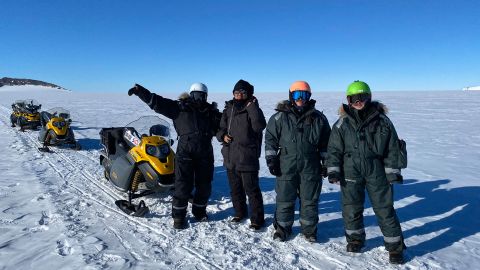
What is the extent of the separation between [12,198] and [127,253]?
121 inches

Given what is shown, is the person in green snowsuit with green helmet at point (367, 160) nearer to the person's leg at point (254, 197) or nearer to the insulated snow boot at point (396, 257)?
the insulated snow boot at point (396, 257)

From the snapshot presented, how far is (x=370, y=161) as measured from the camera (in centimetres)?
384

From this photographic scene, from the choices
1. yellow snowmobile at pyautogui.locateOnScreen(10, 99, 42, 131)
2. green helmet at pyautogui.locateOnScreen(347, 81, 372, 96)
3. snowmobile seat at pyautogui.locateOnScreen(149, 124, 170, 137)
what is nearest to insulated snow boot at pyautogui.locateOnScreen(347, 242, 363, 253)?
green helmet at pyautogui.locateOnScreen(347, 81, 372, 96)

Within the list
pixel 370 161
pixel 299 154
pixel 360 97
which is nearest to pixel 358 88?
pixel 360 97

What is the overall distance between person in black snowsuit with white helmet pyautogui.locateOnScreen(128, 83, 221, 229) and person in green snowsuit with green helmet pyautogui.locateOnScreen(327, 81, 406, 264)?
1.77m

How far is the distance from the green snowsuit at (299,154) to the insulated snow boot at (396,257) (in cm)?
88

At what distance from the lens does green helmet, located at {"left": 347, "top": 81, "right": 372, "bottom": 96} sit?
3.85 metres

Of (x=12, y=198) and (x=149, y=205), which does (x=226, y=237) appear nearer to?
(x=149, y=205)

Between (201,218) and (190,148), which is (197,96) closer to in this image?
(190,148)

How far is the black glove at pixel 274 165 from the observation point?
14.0 ft

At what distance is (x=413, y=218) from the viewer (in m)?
5.23

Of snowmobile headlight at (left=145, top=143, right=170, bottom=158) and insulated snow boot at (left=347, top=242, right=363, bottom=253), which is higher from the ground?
snowmobile headlight at (left=145, top=143, right=170, bottom=158)

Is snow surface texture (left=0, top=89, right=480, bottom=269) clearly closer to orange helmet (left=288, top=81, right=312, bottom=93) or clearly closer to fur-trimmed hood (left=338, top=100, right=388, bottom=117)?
fur-trimmed hood (left=338, top=100, right=388, bottom=117)

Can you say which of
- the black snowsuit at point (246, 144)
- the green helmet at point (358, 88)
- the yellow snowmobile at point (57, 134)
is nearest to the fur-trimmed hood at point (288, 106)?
the black snowsuit at point (246, 144)
